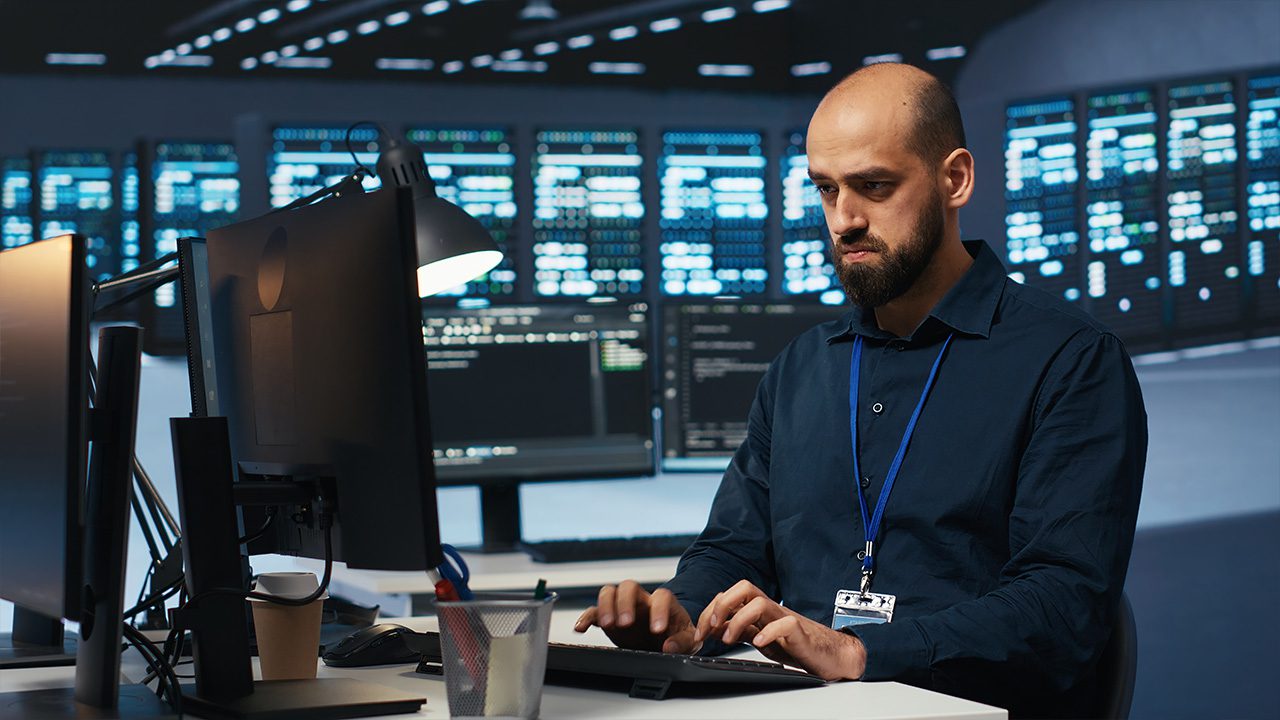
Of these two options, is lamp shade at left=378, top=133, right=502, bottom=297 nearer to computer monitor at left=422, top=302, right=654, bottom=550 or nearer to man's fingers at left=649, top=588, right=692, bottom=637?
man's fingers at left=649, top=588, right=692, bottom=637

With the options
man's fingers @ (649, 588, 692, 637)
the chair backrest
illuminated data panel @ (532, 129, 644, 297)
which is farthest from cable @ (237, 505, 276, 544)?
illuminated data panel @ (532, 129, 644, 297)

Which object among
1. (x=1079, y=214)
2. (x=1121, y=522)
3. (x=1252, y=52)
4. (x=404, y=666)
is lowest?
(x=404, y=666)

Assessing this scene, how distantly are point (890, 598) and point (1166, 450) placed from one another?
1.96 metres

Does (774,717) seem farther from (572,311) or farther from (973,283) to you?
(572,311)

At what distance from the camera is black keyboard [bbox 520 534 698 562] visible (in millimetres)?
2777

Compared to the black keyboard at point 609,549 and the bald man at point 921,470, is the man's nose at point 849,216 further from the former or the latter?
the black keyboard at point 609,549

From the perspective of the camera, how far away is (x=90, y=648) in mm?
1139

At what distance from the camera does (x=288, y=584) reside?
4.55 feet

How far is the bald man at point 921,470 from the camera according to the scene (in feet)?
4.65

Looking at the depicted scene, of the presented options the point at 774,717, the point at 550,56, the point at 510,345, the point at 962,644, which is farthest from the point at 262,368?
the point at 550,56

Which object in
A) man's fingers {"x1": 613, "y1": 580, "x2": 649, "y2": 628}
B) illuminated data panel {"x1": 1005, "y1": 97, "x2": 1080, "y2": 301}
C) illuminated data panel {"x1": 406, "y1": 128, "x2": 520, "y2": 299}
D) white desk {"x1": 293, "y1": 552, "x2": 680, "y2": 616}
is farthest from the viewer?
illuminated data panel {"x1": 406, "y1": 128, "x2": 520, "y2": 299}

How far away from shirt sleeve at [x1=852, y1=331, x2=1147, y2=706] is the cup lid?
0.58 meters

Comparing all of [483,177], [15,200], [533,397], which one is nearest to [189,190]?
[15,200]

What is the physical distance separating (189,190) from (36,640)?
241 cm
